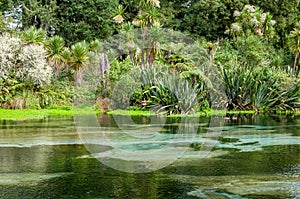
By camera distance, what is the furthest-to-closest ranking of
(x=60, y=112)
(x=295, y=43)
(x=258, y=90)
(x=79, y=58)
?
(x=295, y=43) → (x=79, y=58) → (x=258, y=90) → (x=60, y=112)

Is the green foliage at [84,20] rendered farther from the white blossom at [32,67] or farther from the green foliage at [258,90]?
the green foliage at [258,90]

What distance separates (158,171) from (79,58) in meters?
17.6

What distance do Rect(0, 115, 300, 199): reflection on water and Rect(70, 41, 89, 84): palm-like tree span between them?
1240cm

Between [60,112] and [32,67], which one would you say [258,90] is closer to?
[60,112]

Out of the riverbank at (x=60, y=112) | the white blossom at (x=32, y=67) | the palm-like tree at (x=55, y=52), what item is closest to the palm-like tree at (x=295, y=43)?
the riverbank at (x=60, y=112)

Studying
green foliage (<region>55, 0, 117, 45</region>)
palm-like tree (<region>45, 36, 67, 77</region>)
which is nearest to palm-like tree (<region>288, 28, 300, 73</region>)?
green foliage (<region>55, 0, 117, 45</region>)

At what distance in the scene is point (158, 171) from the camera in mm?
8031

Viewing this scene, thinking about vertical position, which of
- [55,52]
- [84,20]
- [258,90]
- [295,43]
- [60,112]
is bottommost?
[60,112]

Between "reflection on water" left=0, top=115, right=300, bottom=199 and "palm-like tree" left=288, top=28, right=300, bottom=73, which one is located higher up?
"palm-like tree" left=288, top=28, right=300, bottom=73

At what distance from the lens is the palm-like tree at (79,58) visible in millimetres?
24781

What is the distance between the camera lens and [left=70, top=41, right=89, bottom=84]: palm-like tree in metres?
24.8

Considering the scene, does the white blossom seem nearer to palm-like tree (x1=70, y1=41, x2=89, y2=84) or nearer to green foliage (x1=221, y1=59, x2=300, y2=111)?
palm-like tree (x1=70, y1=41, x2=89, y2=84)

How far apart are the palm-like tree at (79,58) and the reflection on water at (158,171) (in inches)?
488

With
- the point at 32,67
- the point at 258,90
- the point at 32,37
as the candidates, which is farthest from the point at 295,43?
the point at 32,67
